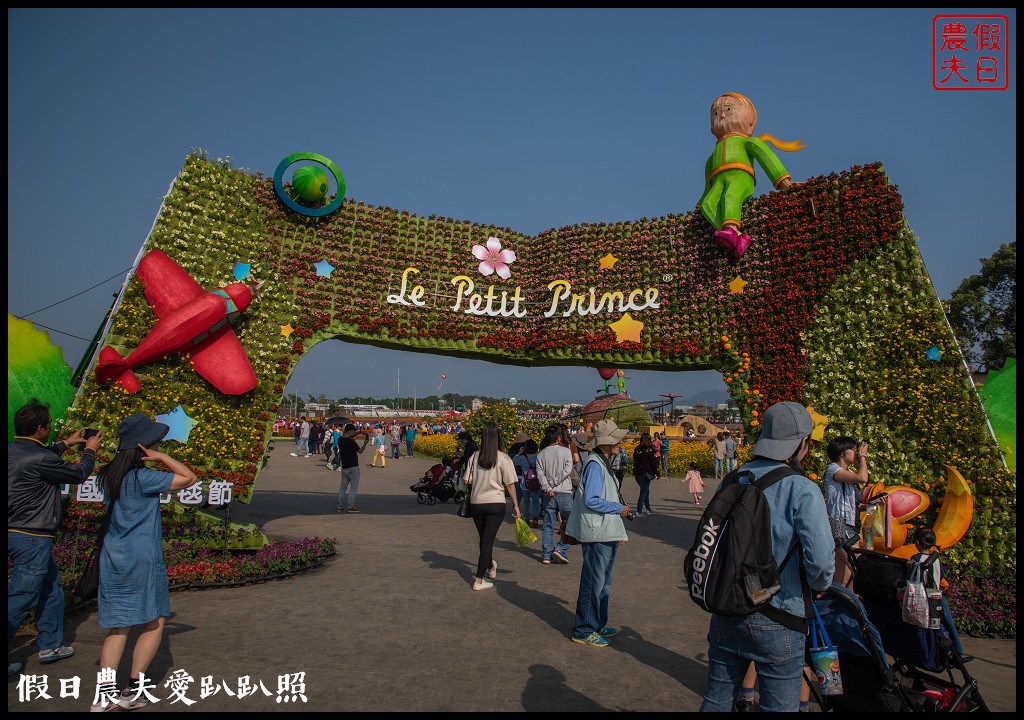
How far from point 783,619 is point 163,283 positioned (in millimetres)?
8526

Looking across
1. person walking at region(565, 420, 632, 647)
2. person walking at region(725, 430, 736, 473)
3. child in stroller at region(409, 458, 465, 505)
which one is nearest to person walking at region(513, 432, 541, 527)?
child in stroller at region(409, 458, 465, 505)

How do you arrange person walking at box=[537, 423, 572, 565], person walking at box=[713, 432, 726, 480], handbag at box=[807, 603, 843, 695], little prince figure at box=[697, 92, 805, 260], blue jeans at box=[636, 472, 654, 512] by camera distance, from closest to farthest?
handbag at box=[807, 603, 843, 695], person walking at box=[537, 423, 572, 565], little prince figure at box=[697, 92, 805, 260], blue jeans at box=[636, 472, 654, 512], person walking at box=[713, 432, 726, 480]

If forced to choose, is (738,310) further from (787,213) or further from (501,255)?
(501,255)

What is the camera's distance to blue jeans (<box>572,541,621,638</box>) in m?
5.58

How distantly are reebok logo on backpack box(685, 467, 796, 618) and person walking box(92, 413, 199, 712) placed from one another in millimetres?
3132

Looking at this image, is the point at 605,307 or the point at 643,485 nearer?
the point at 605,307

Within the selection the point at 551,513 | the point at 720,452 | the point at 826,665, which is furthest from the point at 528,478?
the point at 720,452

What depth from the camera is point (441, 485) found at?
14.7 meters

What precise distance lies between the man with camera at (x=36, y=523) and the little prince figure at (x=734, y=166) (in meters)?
7.82

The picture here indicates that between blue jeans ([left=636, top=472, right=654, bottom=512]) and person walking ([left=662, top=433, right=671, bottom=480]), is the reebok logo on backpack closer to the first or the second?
blue jeans ([left=636, top=472, right=654, bottom=512])

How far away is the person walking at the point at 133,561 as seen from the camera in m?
4.12

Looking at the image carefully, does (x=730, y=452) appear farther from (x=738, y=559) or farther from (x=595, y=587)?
(x=738, y=559)

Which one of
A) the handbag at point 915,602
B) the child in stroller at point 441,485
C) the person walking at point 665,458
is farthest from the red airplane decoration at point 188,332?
the person walking at point 665,458

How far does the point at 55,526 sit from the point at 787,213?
8.77 m
